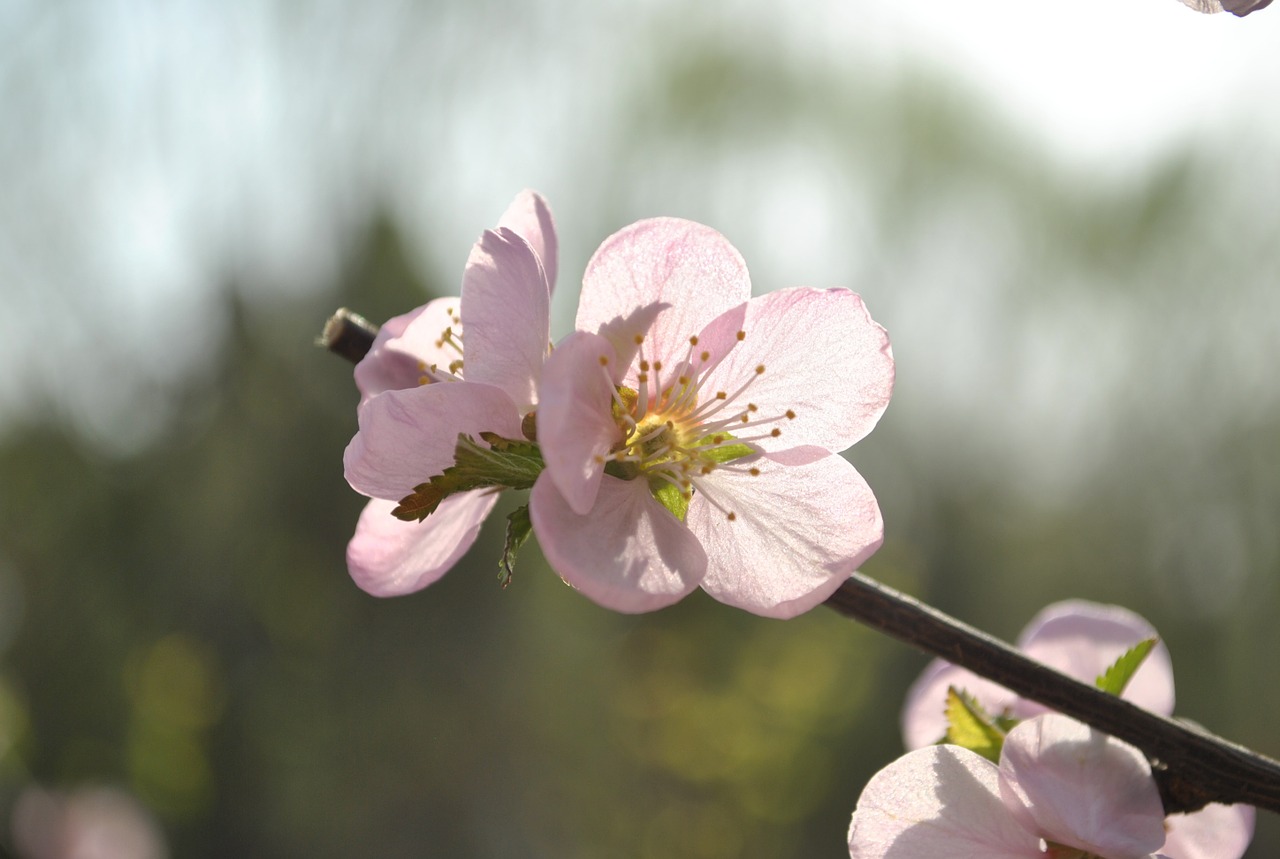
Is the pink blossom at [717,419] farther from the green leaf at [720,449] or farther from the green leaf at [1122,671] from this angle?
the green leaf at [1122,671]

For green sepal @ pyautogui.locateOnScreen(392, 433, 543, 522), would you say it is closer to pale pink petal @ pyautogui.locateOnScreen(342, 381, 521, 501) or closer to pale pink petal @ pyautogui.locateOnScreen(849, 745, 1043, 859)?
pale pink petal @ pyautogui.locateOnScreen(342, 381, 521, 501)

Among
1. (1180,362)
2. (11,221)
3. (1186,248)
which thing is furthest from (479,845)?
(1186,248)

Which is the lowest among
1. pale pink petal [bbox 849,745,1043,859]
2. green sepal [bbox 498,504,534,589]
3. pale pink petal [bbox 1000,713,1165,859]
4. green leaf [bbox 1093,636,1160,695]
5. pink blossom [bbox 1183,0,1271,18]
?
pale pink petal [bbox 849,745,1043,859]

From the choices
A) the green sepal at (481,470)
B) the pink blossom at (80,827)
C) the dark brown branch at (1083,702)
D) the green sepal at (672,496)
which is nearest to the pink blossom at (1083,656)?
the dark brown branch at (1083,702)

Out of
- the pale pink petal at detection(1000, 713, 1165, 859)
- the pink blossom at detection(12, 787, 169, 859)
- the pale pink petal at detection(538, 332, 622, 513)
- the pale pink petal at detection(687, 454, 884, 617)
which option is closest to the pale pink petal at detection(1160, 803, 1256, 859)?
the pale pink petal at detection(1000, 713, 1165, 859)

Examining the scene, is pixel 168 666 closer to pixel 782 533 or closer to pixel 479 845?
pixel 479 845
